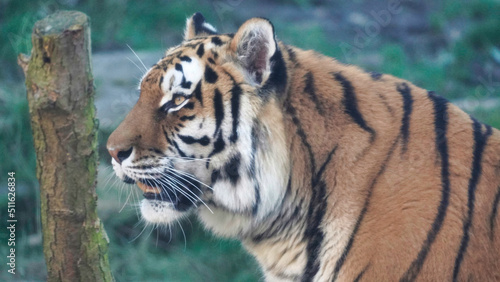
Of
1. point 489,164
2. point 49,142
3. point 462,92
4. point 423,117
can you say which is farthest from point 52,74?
point 462,92

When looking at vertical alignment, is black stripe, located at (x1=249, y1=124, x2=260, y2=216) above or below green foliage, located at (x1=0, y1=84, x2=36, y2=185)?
above

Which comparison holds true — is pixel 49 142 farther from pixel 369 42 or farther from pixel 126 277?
pixel 369 42

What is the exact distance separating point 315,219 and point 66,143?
2.97 ft

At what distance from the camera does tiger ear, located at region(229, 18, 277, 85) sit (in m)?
2.12

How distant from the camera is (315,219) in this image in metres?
2.20

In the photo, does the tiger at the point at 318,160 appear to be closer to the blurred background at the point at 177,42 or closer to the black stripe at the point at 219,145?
the black stripe at the point at 219,145

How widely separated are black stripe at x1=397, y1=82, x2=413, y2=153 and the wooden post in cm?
106

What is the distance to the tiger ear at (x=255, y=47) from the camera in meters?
2.12

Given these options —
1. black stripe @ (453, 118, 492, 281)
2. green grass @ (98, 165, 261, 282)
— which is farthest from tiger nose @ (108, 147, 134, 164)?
green grass @ (98, 165, 261, 282)

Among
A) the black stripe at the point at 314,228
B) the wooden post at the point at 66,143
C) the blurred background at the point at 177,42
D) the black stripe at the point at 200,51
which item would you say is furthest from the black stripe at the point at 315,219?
the blurred background at the point at 177,42

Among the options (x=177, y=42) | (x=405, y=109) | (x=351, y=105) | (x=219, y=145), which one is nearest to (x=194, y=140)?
(x=219, y=145)

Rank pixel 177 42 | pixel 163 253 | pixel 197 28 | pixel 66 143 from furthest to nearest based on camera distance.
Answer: pixel 177 42
pixel 163 253
pixel 197 28
pixel 66 143

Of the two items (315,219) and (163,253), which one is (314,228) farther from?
(163,253)

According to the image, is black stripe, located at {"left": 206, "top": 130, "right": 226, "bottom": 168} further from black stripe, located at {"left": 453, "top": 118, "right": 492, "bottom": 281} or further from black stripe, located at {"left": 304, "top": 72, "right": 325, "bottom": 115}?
black stripe, located at {"left": 453, "top": 118, "right": 492, "bottom": 281}
